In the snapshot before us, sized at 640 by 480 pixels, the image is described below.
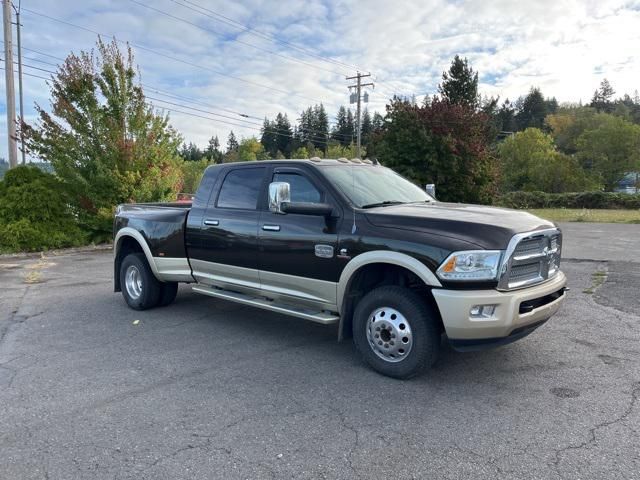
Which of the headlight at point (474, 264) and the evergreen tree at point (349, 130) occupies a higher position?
the evergreen tree at point (349, 130)

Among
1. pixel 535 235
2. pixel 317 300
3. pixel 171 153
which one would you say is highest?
pixel 171 153

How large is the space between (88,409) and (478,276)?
10.5 feet

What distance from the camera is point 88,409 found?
387cm

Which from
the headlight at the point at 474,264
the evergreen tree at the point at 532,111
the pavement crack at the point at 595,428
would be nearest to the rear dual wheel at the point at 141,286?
the headlight at the point at 474,264

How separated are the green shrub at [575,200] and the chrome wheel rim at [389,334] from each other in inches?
1377

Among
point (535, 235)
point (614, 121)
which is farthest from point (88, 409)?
point (614, 121)

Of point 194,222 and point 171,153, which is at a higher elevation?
point 171,153

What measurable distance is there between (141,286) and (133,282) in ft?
0.97

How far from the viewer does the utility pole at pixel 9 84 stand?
15.6 metres

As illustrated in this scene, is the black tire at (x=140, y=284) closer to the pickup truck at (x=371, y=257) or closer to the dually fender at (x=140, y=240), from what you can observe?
the dually fender at (x=140, y=240)

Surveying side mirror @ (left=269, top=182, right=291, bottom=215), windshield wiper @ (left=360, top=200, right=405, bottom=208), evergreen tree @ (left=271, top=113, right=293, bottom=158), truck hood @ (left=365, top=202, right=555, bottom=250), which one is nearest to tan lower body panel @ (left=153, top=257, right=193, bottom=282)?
side mirror @ (left=269, top=182, right=291, bottom=215)

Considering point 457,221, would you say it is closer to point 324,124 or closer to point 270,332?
point 270,332

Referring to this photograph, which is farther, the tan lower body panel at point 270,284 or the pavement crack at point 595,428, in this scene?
the tan lower body panel at point 270,284

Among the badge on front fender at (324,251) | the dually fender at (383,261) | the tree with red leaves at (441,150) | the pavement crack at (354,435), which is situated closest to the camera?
the pavement crack at (354,435)
